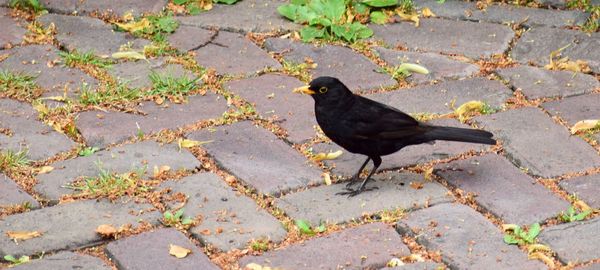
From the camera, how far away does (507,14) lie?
6.62 m

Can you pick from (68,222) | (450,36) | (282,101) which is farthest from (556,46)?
(68,222)

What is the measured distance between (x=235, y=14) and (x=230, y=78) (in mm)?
853

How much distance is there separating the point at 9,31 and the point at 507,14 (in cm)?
291

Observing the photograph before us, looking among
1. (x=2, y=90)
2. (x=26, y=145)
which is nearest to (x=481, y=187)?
(x=26, y=145)

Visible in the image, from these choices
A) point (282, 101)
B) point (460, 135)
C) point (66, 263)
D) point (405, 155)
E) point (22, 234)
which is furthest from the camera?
point (282, 101)

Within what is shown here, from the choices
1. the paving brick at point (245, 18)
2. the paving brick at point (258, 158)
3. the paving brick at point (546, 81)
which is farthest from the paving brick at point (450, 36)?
the paving brick at point (258, 158)

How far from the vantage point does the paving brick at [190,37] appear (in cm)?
626

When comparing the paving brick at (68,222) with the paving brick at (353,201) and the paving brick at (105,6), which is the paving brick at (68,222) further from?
the paving brick at (105,6)

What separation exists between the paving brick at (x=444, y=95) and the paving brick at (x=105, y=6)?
168cm

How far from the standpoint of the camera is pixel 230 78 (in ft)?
19.4

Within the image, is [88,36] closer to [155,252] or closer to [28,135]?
[28,135]

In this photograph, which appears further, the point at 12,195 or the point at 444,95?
the point at 444,95

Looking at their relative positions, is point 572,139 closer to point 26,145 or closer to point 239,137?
point 239,137

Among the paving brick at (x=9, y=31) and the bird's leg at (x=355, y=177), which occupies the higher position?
the bird's leg at (x=355, y=177)
